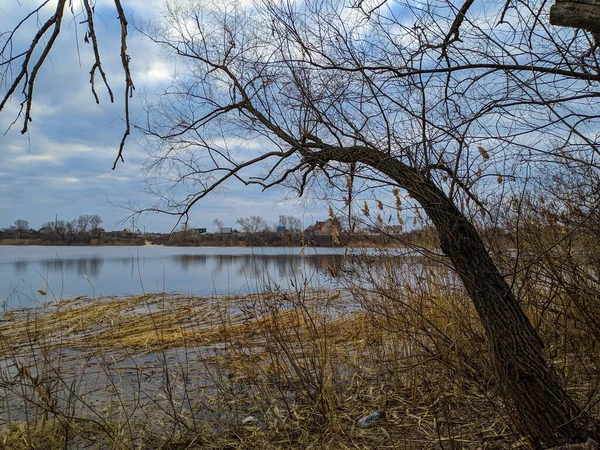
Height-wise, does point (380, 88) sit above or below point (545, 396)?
above

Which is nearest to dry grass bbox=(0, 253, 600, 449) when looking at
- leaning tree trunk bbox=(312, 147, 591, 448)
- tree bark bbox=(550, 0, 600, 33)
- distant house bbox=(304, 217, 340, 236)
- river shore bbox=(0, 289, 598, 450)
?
river shore bbox=(0, 289, 598, 450)

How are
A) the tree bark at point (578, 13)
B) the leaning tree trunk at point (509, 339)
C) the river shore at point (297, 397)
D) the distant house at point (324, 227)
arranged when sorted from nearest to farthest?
the tree bark at point (578, 13) → the leaning tree trunk at point (509, 339) → the river shore at point (297, 397) → the distant house at point (324, 227)

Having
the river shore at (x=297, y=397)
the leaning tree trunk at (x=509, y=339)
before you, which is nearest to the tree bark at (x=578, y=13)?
the leaning tree trunk at (x=509, y=339)

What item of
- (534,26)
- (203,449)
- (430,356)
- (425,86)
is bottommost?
(203,449)

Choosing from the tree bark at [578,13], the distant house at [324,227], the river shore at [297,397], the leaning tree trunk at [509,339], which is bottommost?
the river shore at [297,397]

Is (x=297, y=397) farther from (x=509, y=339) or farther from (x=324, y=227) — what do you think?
(x=509, y=339)

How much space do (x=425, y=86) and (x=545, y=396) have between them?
5.44 feet

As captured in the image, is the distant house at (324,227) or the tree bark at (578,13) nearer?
the tree bark at (578,13)

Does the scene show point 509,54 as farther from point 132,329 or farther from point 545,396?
point 132,329

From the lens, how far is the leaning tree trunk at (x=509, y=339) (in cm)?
191

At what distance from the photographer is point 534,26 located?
198 cm

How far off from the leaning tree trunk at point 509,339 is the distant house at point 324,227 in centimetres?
102

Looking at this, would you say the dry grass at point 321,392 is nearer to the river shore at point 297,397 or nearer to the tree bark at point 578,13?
the river shore at point 297,397

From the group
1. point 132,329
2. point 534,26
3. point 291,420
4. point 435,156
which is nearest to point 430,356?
point 291,420
